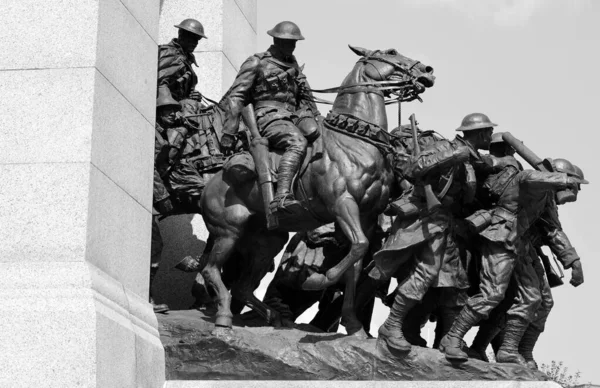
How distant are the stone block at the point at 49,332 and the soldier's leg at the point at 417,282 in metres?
3.54

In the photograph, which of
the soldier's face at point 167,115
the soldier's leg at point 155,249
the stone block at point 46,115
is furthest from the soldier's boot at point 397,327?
the soldier's face at point 167,115

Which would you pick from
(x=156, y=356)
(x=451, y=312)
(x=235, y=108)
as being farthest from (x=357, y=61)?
(x=156, y=356)

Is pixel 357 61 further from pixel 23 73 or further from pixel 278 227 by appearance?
pixel 23 73

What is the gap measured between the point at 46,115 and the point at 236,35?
24.0 feet

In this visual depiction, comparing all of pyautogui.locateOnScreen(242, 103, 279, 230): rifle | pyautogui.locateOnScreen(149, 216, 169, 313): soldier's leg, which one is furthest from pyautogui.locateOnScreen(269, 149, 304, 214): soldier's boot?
pyautogui.locateOnScreen(149, 216, 169, 313): soldier's leg

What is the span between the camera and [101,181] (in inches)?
598

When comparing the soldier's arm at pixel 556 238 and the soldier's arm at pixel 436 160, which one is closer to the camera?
the soldier's arm at pixel 436 160

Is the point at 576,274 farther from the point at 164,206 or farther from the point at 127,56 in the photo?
the point at 127,56

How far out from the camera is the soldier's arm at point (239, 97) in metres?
17.4

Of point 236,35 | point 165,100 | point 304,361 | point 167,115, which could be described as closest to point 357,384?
point 304,361

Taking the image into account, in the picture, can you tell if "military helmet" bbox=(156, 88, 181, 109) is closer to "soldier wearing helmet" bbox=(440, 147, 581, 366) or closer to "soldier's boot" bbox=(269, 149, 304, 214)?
"soldier's boot" bbox=(269, 149, 304, 214)

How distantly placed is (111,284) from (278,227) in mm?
2586

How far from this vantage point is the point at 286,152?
1680cm

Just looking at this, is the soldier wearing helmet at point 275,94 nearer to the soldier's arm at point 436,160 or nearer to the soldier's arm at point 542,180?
the soldier's arm at point 436,160
